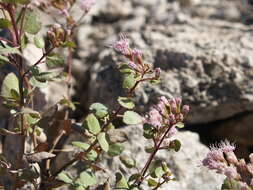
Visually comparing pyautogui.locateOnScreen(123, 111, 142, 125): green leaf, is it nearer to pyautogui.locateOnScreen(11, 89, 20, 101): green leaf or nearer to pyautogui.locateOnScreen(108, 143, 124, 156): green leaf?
pyautogui.locateOnScreen(108, 143, 124, 156): green leaf

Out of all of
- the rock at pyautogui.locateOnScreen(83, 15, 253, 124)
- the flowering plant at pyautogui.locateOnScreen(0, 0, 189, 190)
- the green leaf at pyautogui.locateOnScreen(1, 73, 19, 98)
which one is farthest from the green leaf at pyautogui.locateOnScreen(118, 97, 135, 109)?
the rock at pyautogui.locateOnScreen(83, 15, 253, 124)

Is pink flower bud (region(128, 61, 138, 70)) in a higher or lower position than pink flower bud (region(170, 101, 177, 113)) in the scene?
higher

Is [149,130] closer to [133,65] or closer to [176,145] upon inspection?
[176,145]

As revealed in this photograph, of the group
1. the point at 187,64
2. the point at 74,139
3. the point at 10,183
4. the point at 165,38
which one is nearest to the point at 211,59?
the point at 187,64

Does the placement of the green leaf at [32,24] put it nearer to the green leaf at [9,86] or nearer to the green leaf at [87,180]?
the green leaf at [9,86]

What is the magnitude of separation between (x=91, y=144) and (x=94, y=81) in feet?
4.89

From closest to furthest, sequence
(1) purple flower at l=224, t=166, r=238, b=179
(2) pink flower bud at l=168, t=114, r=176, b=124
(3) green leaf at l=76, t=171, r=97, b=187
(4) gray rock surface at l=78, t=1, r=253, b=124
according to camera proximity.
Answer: (1) purple flower at l=224, t=166, r=238, b=179 < (2) pink flower bud at l=168, t=114, r=176, b=124 < (3) green leaf at l=76, t=171, r=97, b=187 < (4) gray rock surface at l=78, t=1, r=253, b=124

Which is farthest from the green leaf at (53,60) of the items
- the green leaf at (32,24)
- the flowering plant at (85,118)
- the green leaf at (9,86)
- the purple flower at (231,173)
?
the purple flower at (231,173)

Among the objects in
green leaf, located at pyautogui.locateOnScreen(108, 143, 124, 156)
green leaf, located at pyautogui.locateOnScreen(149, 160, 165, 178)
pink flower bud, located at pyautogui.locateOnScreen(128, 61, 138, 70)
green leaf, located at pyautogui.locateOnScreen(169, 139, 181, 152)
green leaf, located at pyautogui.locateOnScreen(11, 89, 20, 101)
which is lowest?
green leaf, located at pyautogui.locateOnScreen(149, 160, 165, 178)

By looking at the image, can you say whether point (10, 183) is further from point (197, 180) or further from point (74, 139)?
point (197, 180)

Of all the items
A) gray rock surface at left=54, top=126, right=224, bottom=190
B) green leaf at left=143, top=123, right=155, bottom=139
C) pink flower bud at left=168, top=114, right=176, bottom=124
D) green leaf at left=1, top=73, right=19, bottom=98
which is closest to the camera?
pink flower bud at left=168, top=114, right=176, bottom=124

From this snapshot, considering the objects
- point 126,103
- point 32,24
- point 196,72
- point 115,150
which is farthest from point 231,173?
point 196,72

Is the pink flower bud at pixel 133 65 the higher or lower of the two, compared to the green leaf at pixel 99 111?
higher

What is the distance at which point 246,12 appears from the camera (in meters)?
5.88
